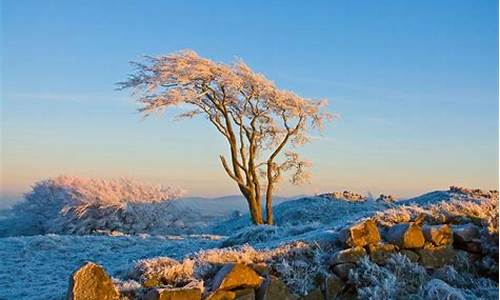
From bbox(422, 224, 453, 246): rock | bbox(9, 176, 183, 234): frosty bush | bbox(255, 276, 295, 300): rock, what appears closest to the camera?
bbox(255, 276, 295, 300): rock

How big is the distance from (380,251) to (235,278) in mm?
1871

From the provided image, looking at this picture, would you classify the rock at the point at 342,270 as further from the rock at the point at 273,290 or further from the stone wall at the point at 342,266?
the rock at the point at 273,290

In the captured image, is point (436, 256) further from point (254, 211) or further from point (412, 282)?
point (254, 211)

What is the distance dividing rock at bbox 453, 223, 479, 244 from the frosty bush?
1467cm

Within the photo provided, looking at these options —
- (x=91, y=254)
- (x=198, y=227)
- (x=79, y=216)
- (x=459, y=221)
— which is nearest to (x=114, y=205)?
(x=79, y=216)

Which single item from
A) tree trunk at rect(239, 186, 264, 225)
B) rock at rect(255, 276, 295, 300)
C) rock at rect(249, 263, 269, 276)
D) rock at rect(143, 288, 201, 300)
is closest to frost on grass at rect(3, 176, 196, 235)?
tree trunk at rect(239, 186, 264, 225)

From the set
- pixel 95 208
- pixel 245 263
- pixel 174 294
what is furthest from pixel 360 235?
pixel 95 208

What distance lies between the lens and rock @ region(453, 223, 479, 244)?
23.3ft

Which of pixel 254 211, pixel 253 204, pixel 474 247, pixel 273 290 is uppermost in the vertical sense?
pixel 253 204

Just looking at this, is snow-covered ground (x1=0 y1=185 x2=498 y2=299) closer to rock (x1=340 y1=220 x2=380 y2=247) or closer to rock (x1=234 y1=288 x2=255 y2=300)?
rock (x1=340 y1=220 x2=380 y2=247)

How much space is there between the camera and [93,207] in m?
20.8

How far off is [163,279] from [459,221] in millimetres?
4089

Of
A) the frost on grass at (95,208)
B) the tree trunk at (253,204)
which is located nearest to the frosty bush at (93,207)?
the frost on grass at (95,208)

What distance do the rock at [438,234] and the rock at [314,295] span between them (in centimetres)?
167
